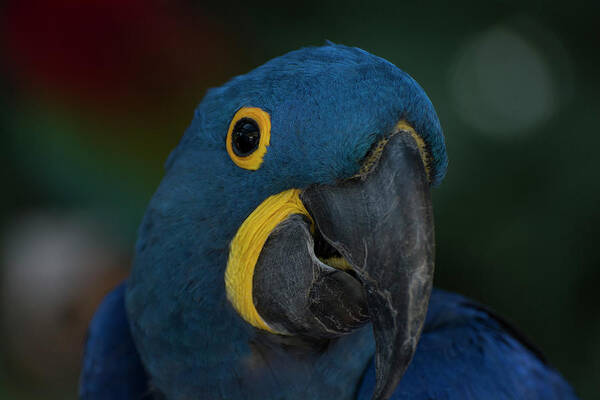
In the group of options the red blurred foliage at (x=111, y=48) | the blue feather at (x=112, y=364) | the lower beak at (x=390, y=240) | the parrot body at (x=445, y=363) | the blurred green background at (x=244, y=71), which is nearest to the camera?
the lower beak at (x=390, y=240)

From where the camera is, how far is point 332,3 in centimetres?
177

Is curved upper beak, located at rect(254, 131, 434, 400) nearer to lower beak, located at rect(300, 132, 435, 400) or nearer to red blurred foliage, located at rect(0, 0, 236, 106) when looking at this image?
lower beak, located at rect(300, 132, 435, 400)

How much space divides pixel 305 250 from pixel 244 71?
4.77 ft

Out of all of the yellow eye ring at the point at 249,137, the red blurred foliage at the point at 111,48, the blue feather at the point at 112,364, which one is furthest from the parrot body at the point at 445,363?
the red blurred foliage at the point at 111,48

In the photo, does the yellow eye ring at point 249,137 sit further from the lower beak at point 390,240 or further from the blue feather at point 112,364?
the blue feather at point 112,364

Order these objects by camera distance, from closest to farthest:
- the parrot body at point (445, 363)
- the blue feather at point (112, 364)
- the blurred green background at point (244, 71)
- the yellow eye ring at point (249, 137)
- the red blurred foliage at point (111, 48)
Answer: the yellow eye ring at point (249, 137) < the parrot body at point (445, 363) < the blue feather at point (112, 364) < the blurred green background at point (244, 71) < the red blurred foliage at point (111, 48)

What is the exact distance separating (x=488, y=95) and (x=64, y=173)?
1613mm

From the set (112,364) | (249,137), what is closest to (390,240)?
(249,137)

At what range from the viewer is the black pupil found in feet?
2.33

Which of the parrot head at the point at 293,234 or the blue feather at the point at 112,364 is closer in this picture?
the parrot head at the point at 293,234

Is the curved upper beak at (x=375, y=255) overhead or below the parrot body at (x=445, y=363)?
overhead

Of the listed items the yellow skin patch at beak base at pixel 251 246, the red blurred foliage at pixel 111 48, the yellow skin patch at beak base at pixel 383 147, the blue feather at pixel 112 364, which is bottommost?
the blue feather at pixel 112 364

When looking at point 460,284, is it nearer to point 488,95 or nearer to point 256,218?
point 488,95

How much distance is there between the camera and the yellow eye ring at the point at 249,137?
2.27 feet
